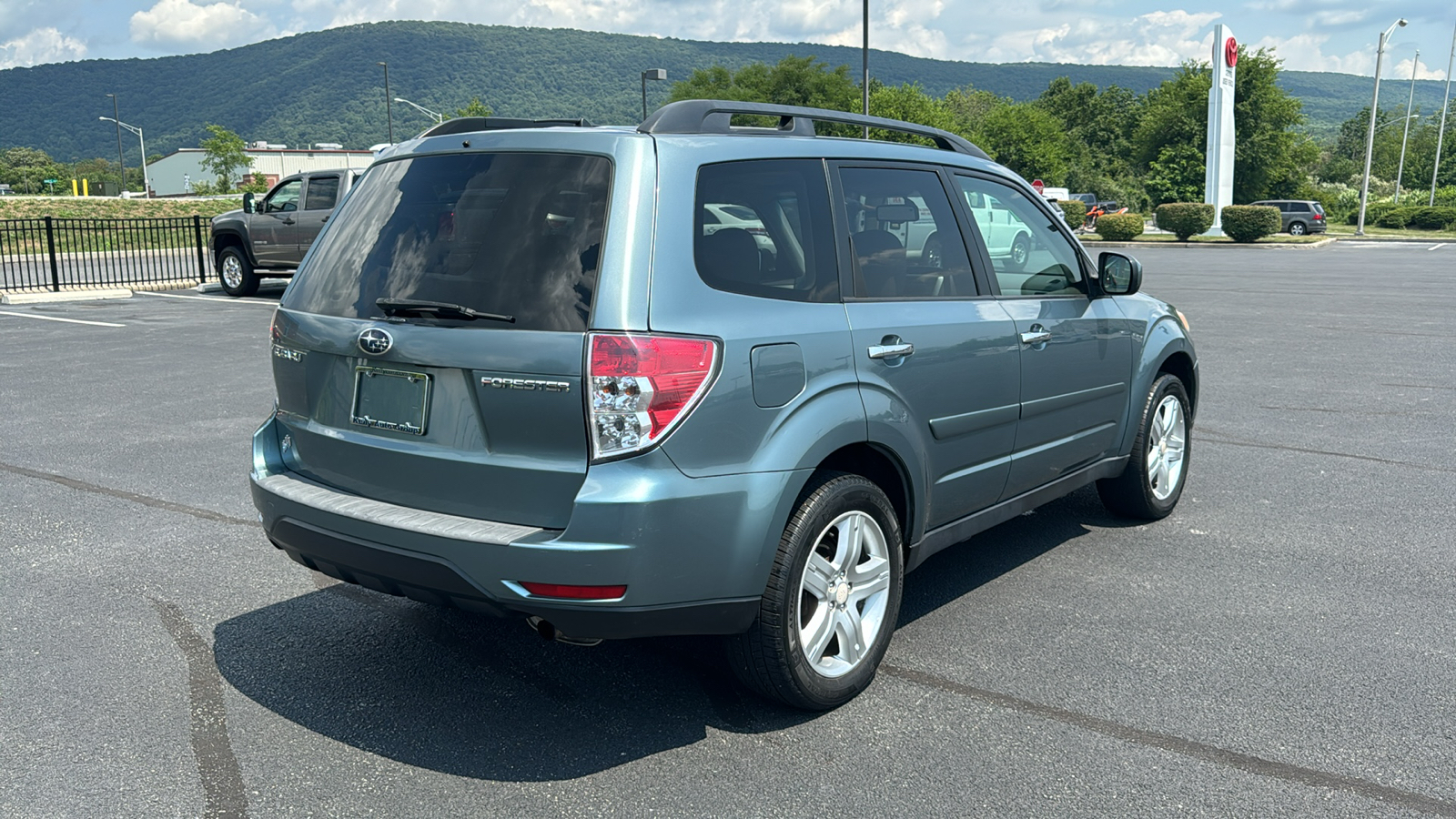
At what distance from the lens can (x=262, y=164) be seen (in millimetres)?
107438

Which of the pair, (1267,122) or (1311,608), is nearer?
(1311,608)

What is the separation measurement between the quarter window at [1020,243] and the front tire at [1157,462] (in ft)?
3.01

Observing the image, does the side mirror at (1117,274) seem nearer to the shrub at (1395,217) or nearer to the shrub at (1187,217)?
the shrub at (1187,217)

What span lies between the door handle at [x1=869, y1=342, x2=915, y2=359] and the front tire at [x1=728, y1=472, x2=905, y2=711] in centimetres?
41

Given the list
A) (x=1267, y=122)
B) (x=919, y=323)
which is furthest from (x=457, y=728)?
(x=1267, y=122)

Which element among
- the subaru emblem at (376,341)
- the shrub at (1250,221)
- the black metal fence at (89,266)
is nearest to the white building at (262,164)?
the black metal fence at (89,266)

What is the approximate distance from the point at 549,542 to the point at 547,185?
103cm

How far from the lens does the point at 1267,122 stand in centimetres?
6041

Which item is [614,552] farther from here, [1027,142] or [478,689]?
[1027,142]

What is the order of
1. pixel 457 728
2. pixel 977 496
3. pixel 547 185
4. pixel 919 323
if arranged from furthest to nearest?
pixel 977 496
pixel 919 323
pixel 457 728
pixel 547 185

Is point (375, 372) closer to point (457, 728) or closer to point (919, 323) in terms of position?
point (457, 728)

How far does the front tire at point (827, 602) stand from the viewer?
3.34m

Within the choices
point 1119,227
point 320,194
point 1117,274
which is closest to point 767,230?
point 1117,274

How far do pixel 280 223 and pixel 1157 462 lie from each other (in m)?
16.6
